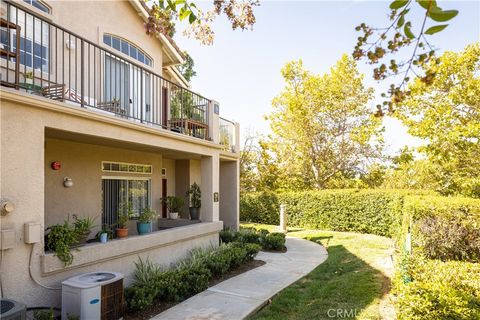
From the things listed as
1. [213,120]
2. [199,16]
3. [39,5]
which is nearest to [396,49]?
[199,16]

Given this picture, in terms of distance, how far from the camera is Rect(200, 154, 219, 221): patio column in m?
10.8

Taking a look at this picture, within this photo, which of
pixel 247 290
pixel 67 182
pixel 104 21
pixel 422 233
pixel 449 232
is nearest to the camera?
pixel 247 290

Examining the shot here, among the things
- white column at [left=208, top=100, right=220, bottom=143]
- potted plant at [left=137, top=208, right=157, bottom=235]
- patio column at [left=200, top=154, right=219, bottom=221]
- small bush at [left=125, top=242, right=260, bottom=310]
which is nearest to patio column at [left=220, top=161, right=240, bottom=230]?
white column at [left=208, top=100, right=220, bottom=143]

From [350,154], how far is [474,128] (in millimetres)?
10263

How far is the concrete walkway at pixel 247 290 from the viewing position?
245 inches

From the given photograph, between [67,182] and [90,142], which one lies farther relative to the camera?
[90,142]

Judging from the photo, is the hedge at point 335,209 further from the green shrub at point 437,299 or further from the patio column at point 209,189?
the green shrub at point 437,299

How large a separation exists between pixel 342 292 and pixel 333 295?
252mm

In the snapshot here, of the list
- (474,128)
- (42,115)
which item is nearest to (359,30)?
(42,115)

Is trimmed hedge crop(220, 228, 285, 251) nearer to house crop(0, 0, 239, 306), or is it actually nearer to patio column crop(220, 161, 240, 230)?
house crop(0, 0, 239, 306)

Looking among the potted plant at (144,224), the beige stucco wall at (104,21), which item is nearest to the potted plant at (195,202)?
the potted plant at (144,224)

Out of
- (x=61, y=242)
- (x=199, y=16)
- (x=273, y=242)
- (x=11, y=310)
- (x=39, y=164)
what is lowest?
(x=273, y=242)

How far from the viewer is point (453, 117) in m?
15.1

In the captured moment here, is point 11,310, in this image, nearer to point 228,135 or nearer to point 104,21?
point 104,21
